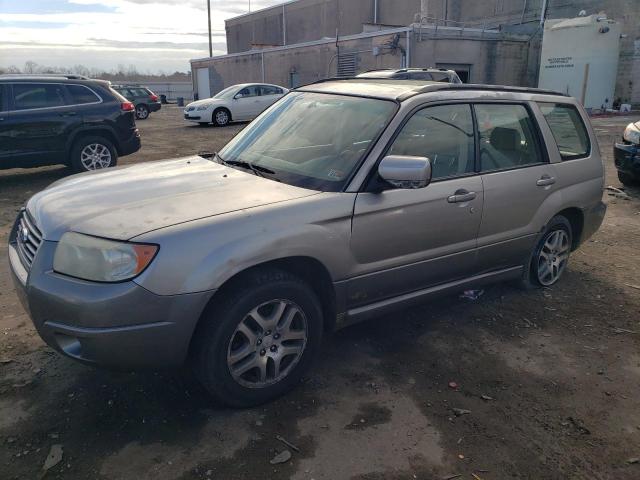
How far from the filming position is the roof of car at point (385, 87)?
354 centimetres

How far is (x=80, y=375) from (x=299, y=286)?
149 cm

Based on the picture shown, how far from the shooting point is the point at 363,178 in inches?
123

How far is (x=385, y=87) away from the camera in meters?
3.76

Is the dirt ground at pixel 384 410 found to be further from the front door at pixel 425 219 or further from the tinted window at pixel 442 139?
the tinted window at pixel 442 139

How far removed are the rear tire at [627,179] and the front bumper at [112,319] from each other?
7951mm

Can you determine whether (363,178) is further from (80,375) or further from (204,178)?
(80,375)

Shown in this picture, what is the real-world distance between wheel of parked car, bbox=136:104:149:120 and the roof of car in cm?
2285

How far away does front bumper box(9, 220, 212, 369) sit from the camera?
2441 millimetres

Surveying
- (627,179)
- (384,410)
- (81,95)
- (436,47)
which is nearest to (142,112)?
(436,47)

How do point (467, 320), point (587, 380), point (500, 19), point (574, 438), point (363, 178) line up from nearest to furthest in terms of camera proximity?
point (574, 438), point (363, 178), point (587, 380), point (467, 320), point (500, 19)

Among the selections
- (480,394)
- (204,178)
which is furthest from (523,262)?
(204,178)

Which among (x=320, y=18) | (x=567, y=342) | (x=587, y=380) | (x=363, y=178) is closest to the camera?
(x=363, y=178)

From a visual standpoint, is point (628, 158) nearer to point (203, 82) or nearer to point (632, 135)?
point (632, 135)

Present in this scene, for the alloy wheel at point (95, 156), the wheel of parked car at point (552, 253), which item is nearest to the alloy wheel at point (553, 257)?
the wheel of parked car at point (552, 253)
